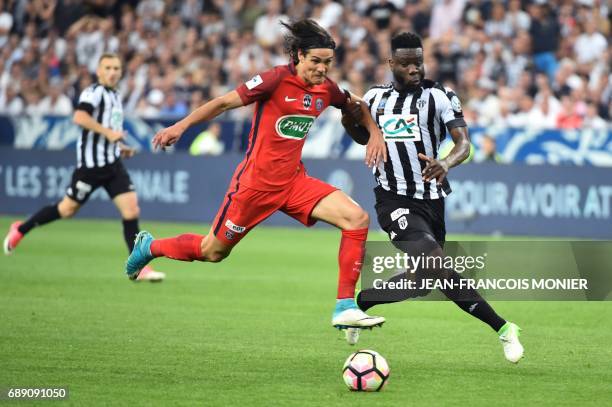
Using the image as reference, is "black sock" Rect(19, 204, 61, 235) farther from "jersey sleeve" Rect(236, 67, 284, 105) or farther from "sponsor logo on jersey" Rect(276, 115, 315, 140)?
"jersey sleeve" Rect(236, 67, 284, 105)

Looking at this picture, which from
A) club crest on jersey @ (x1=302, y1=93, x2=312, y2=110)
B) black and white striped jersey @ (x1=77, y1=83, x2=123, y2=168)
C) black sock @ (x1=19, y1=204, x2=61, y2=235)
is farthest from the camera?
black sock @ (x1=19, y1=204, x2=61, y2=235)

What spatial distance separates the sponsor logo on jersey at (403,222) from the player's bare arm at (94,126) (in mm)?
5302

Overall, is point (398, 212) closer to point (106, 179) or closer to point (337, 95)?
point (337, 95)

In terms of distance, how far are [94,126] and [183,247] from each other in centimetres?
462

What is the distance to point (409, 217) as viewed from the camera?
26.5 ft

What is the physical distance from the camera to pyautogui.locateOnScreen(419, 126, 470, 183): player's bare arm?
7.53 metres

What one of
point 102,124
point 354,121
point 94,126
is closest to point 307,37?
point 354,121

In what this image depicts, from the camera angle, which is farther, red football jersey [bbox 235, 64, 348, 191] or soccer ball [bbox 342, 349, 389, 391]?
red football jersey [bbox 235, 64, 348, 191]

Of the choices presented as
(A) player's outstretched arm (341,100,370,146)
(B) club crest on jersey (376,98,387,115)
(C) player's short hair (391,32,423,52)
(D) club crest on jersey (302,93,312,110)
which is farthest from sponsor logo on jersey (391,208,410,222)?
(C) player's short hair (391,32,423,52)

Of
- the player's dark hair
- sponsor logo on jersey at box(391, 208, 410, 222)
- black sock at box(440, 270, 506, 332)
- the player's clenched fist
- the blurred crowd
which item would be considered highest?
the blurred crowd

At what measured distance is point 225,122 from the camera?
20.6 metres

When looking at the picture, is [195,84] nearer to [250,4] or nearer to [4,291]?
[250,4]

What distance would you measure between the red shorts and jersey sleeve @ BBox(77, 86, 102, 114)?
5.04 metres

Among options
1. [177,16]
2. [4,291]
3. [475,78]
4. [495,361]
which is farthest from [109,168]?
[177,16]
